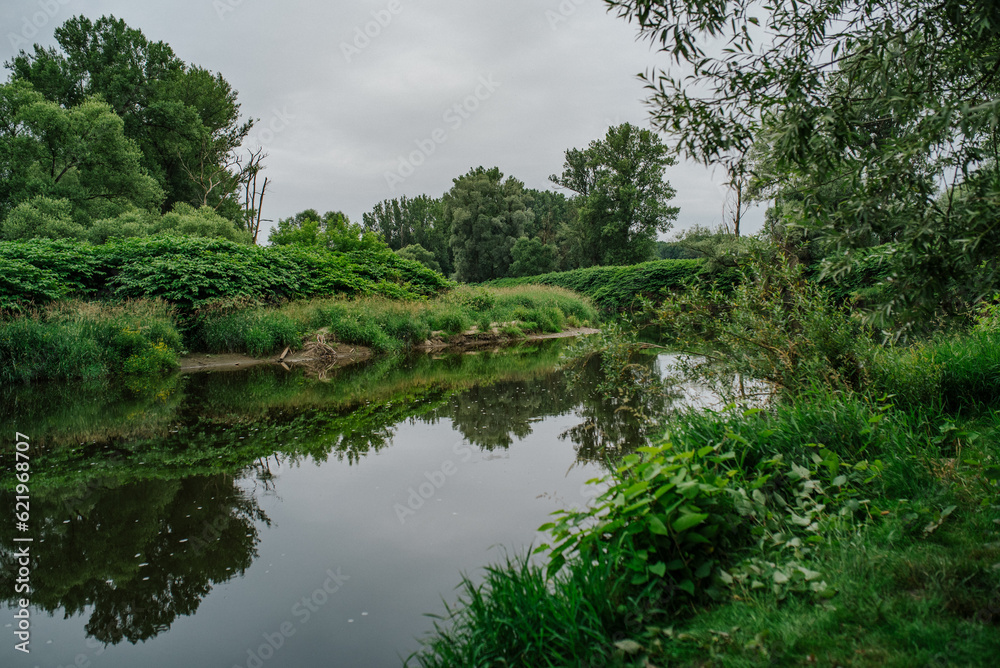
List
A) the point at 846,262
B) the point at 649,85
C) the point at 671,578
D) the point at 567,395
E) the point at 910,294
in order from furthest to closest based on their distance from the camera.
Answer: the point at 567,395
the point at 649,85
the point at 846,262
the point at 910,294
the point at 671,578

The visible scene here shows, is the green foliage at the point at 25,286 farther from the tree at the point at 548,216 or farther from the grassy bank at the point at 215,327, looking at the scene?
the tree at the point at 548,216

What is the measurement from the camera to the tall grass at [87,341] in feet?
34.4

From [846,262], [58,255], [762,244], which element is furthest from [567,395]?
[58,255]

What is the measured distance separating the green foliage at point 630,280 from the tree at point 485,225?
13.1 meters

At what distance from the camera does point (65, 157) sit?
26.7 metres

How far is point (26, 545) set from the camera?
3959 millimetres

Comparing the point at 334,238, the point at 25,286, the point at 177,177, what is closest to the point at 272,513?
the point at 25,286

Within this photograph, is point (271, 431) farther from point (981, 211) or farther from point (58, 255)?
point (58, 255)

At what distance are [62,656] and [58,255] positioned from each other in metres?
14.3

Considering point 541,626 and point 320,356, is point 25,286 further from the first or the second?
point 541,626

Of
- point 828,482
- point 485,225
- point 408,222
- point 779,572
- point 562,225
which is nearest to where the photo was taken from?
point 779,572

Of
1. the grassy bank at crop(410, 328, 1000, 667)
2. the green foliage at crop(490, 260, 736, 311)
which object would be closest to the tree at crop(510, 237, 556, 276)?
the green foliage at crop(490, 260, 736, 311)

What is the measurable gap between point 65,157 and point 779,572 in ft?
114

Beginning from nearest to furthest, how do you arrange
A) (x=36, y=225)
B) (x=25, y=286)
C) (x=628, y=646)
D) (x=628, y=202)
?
(x=628, y=646) → (x=25, y=286) → (x=36, y=225) → (x=628, y=202)
